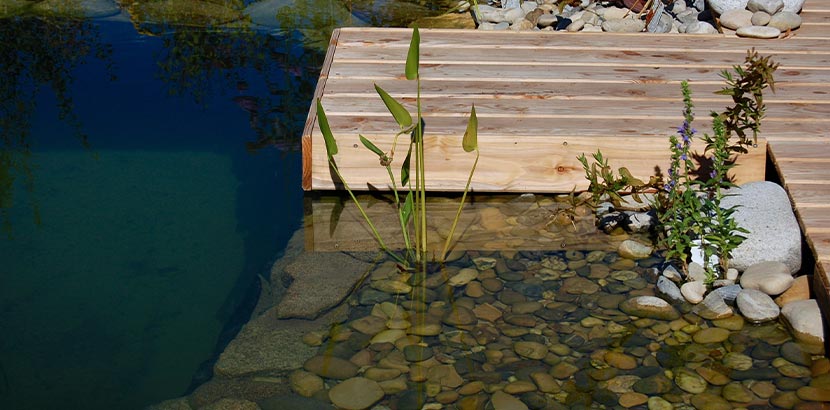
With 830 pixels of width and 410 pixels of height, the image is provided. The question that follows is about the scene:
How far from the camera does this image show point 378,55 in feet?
14.7

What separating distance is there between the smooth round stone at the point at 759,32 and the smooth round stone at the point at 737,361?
246 cm

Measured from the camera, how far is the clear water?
2877 millimetres

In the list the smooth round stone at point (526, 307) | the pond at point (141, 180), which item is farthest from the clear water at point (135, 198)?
the smooth round stone at point (526, 307)

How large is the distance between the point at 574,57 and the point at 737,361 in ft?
6.98

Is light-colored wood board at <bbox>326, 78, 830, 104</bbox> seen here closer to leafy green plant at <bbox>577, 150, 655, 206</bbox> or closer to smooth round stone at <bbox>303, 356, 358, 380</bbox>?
leafy green plant at <bbox>577, 150, 655, 206</bbox>

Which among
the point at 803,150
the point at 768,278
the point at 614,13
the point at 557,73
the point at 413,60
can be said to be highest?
the point at 413,60

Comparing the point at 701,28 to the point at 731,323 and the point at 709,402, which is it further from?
the point at 709,402

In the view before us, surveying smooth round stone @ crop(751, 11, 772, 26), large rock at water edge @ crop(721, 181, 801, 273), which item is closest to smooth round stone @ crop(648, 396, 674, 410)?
large rock at water edge @ crop(721, 181, 801, 273)

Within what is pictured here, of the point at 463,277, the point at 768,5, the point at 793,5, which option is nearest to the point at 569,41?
the point at 768,5

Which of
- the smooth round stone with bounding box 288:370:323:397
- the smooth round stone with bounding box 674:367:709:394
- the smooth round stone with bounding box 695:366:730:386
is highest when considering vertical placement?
the smooth round stone with bounding box 695:366:730:386

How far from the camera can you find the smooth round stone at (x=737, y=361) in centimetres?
269

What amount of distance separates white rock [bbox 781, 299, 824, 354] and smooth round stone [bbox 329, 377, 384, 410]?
1.27 meters

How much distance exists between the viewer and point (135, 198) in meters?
3.85

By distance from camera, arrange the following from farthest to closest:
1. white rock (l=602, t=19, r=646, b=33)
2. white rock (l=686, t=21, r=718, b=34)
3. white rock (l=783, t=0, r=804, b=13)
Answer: white rock (l=602, t=19, r=646, b=33) < white rock (l=686, t=21, r=718, b=34) < white rock (l=783, t=0, r=804, b=13)
